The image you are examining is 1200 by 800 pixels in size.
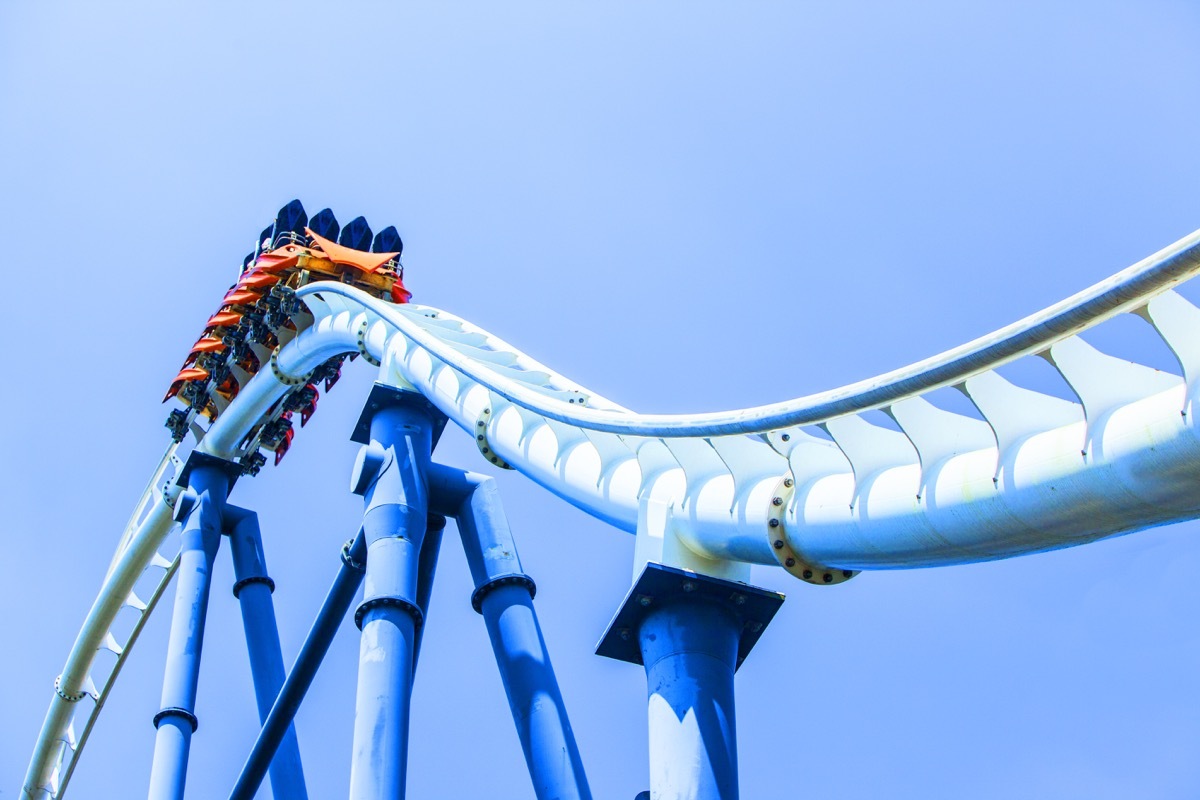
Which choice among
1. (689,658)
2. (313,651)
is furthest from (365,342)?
(689,658)

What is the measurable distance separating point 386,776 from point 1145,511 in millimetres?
4551

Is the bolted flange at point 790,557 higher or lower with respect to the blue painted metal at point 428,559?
lower

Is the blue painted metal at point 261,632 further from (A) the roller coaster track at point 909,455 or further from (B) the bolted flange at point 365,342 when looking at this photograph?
(A) the roller coaster track at point 909,455

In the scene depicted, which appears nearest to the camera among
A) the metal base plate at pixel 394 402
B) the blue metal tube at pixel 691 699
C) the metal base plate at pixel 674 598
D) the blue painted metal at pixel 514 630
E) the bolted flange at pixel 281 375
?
the blue metal tube at pixel 691 699

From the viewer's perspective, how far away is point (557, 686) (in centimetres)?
842

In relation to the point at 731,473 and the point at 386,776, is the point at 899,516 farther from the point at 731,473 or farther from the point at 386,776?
the point at 386,776

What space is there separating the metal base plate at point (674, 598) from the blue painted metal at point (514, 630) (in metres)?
1.96

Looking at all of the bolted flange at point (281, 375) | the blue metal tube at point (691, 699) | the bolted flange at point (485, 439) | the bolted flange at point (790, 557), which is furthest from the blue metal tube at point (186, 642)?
the bolted flange at point (790, 557)

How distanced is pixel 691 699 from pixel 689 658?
0.20 meters

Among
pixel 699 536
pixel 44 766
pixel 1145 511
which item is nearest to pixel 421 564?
pixel 699 536

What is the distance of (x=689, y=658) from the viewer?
19.1ft

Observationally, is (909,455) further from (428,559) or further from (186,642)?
(186,642)

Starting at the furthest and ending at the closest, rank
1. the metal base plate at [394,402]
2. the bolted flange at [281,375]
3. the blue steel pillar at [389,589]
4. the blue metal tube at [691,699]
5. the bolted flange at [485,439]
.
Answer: the bolted flange at [281,375] < the metal base plate at [394,402] < the bolted flange at [485,439] < the blue steel pillar at [389,589] < the blue metal tube at [691,699]

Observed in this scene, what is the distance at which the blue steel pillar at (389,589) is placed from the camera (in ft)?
25.4
